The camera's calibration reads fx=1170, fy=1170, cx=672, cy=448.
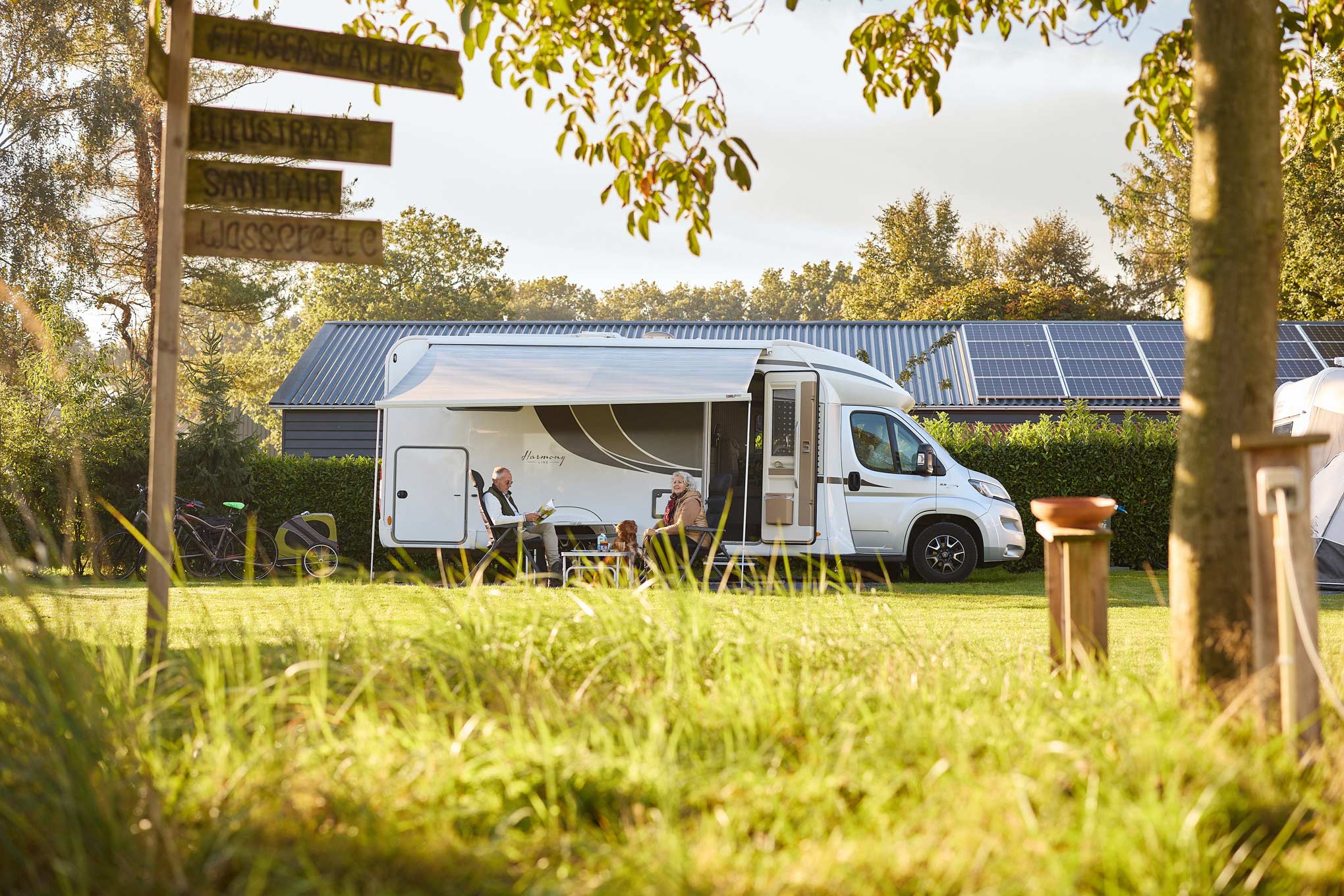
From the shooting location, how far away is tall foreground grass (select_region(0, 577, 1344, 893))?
240cm

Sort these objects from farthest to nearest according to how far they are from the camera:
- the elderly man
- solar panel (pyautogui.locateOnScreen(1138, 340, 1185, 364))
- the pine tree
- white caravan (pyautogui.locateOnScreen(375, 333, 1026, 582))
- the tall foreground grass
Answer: solar panel (pyautogui.locateOnScreen(1138, 340, 1185, 364)) → the pine tree → white caravan (pyautogui.locateOnScreen(375, 333, 1026, 582)) → the elderly man → the tall foreground grass

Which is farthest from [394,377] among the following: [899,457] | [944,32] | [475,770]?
[475,770]

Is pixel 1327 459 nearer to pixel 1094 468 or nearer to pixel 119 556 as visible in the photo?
pixel 1094 468

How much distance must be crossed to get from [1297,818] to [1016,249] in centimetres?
4546

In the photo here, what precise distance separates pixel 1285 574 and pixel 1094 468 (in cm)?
1286

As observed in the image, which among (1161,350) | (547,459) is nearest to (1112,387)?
(1161,350)

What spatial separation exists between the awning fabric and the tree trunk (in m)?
8.27

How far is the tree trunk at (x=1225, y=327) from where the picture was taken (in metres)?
3.57

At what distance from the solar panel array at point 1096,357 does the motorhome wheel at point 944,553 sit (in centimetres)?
800

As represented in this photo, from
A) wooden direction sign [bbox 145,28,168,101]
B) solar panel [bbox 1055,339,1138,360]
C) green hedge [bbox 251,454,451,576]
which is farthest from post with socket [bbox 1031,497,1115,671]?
solar panel [bbox 1055,339,1138,360]

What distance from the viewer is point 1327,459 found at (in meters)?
12.5

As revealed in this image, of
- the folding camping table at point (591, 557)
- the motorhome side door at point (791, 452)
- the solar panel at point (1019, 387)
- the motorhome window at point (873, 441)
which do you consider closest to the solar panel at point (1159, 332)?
the solar panel at point (1019, 387)

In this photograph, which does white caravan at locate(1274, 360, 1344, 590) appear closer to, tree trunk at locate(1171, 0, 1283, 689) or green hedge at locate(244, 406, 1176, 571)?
green hedge at locate(244, 406, 1176, 571)

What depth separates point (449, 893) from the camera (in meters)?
2.39
